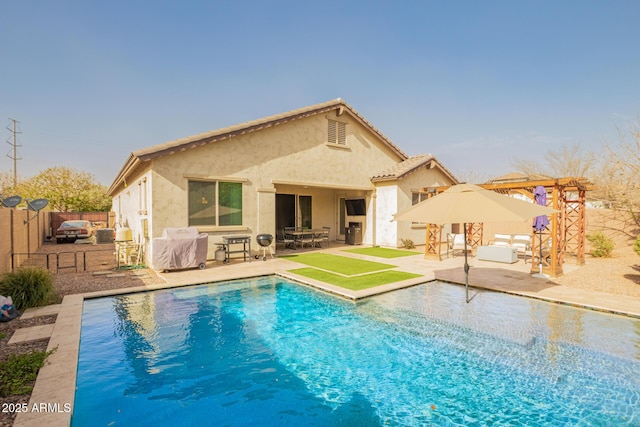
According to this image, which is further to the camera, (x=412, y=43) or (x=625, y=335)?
(x=412, y=43)

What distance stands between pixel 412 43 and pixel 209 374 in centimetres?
1754

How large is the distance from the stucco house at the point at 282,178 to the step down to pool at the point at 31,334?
5860 millimetres

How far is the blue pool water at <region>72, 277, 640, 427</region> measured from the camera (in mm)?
3717

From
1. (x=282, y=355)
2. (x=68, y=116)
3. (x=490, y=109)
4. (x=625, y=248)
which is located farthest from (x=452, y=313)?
(x=68, y=116)

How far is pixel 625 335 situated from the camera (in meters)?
5.75

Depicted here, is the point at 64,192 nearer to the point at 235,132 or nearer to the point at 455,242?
the point at 235,132

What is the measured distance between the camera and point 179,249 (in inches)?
432

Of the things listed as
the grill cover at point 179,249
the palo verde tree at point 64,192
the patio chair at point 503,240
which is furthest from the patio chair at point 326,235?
the palo verde tree at point 64,192

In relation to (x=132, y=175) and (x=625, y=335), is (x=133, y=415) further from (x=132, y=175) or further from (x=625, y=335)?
(x=132, y=175)

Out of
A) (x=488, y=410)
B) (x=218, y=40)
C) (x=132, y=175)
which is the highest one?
(x=218, y=40)

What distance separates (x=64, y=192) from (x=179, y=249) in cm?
3823

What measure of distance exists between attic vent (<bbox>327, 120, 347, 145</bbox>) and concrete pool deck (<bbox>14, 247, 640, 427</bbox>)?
632 cm

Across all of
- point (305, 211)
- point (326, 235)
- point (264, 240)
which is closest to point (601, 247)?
point (326, 235)

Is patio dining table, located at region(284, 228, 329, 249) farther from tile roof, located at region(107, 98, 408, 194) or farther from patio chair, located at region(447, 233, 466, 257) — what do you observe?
patio chair, located at region(447, 233, 466, 257)
